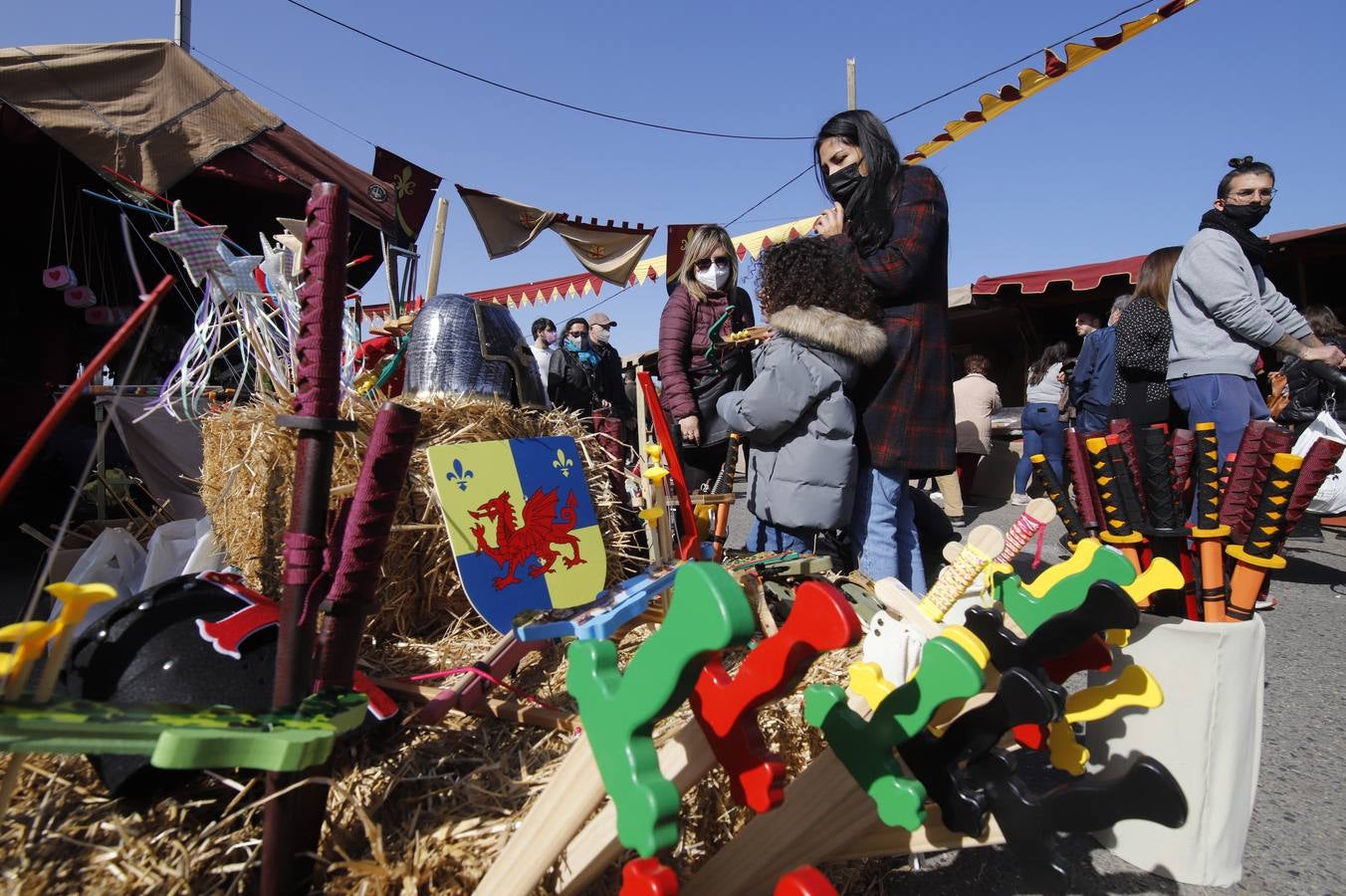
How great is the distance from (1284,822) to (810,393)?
4.62 ft

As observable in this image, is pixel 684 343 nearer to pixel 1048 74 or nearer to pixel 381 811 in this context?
pixel 381 811

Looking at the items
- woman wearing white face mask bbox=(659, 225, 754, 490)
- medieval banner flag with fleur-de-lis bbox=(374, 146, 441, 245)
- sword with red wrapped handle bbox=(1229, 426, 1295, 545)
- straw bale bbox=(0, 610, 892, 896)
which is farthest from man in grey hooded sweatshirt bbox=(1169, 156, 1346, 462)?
medieval banner flag with fleur-de-lis bbox=(374, 146, 441, 245)

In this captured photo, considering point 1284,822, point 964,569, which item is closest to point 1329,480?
point 1284,822

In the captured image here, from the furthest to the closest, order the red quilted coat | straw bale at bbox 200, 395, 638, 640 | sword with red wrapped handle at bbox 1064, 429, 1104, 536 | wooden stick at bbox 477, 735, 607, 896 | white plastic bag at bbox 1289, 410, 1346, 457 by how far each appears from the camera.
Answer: white plastic bag at bbox 1289, 410, 1346, 457
the red quilted coat
sword with red wrapped handle at bbox 1064, 429, 1104, 536
straw bale at bbox 200, 395, 638, 640
wooden stick at bbox 477, 735, 607, 896

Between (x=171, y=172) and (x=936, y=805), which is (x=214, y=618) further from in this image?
(x=171, y=172)

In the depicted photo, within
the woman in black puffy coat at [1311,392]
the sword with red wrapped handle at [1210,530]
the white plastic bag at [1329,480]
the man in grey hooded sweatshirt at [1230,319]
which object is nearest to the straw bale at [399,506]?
the sword with red wrapped handle at [1210,530]

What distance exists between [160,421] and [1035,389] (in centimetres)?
564

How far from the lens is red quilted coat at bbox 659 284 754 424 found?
8.85 ft

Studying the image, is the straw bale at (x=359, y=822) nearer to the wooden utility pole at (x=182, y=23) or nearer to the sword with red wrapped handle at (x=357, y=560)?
the sword with red wrapped handle at (x=357, y=560)

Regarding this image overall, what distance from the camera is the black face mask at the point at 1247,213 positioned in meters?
2.52

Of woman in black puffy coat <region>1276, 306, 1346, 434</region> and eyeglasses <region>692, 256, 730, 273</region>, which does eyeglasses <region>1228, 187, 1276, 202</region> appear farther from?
woman in black puffy coat <region>1276, 306, 1346, 434</region>

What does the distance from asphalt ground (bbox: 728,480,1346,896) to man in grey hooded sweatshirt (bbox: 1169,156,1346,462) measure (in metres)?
0.75

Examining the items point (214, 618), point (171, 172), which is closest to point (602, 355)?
point (171, 172)

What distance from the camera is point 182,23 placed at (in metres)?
5.93
